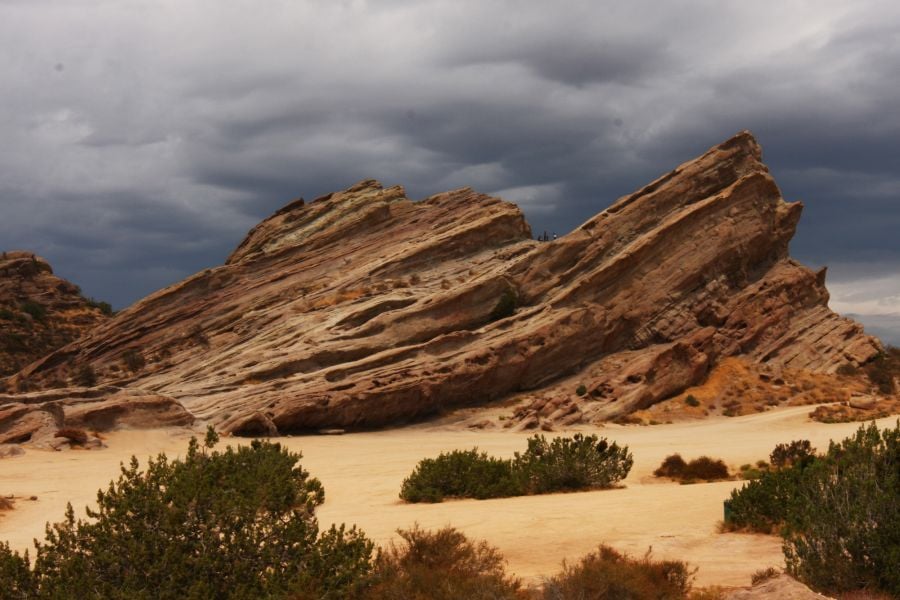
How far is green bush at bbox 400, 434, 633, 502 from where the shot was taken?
18297mm

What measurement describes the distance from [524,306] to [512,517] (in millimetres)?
29157

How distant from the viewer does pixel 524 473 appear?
19016 millimetres

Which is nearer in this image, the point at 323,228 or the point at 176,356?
the point at 176,356

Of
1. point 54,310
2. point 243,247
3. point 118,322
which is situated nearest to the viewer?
point 118,322

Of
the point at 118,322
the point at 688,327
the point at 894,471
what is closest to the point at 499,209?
the point at 688,327

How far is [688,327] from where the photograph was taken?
144 ft

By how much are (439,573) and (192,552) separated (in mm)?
2698

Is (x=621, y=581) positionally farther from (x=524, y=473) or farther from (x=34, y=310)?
(x=34, y=310)

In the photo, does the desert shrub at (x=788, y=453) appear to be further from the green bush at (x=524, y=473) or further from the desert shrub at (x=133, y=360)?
the desert shrub at (x=133, y=360)

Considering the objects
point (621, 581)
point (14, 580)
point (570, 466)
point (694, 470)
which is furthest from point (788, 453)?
point (14, 580)

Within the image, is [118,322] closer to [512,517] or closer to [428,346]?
[428,346]

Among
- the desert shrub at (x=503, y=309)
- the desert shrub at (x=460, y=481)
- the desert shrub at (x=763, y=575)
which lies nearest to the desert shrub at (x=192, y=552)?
the desert shrub at (x=763, y=575)

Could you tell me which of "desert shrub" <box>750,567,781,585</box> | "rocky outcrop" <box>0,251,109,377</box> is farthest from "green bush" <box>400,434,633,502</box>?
"rocky outcrop" <box>0,251,109,377</box>

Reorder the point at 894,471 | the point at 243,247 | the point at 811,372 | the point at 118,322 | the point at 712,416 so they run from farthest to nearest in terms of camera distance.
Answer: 1. the point at 243,247
2. the point at 118,322
3. the point at 811,372
4. the point at 712,416
5. the point at 894,471
